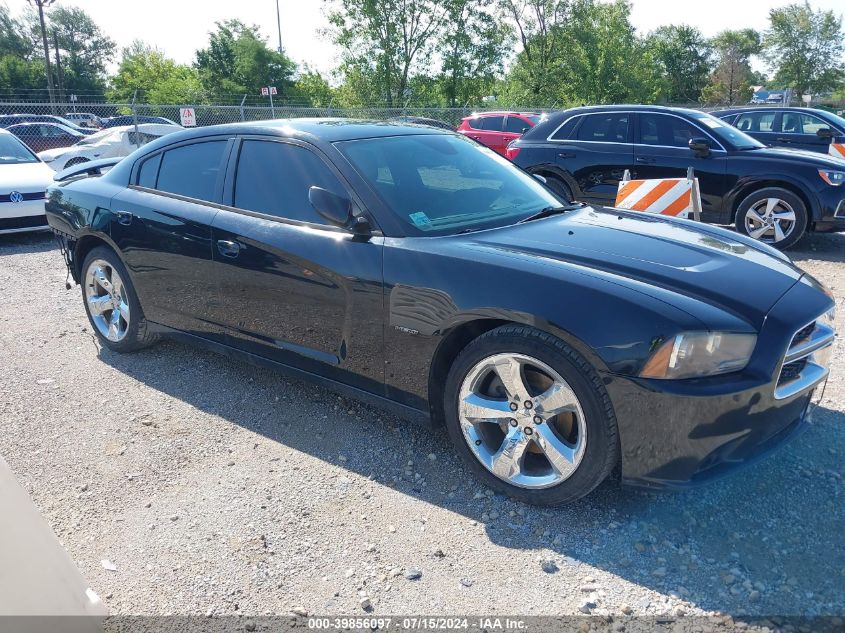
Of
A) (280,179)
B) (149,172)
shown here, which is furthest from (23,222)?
(280,179)

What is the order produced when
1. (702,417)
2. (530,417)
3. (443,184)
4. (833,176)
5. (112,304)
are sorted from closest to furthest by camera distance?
(702,417)
(530,417)
(443,184)
(112,304)
(833,176)

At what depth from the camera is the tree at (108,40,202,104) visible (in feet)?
138

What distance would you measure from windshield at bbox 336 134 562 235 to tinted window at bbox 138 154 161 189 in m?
1.57

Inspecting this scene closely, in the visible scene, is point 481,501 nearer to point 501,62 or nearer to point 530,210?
point 530,210

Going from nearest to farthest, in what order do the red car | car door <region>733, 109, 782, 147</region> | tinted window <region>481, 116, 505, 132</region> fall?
car door <region>733, 109, 782, 147</region>, the red car, tinted window <region>481, 116, 505, 132</region>

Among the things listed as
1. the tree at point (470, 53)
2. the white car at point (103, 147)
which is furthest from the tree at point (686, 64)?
the white car at point (103, 147)

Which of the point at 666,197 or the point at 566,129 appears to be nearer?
the point at 666,197

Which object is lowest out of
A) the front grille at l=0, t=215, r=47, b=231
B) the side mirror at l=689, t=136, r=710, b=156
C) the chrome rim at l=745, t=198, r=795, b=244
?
the front grille at l=0, t=215, r=47, b=231

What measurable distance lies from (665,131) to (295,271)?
6555 millimetres

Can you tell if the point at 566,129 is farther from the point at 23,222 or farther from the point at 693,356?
the point at 23,222

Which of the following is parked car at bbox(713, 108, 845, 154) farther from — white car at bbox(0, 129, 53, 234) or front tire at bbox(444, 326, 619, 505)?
white car at bbox(0, 129, 53, 234)

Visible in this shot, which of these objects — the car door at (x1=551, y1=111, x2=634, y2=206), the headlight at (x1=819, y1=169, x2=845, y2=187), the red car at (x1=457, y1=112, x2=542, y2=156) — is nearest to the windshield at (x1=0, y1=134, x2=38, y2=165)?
the car door at (x1=551, y1=111, x2=634, y2=206)

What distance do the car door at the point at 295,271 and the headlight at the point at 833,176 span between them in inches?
252

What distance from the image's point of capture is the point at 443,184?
11.6 ft
